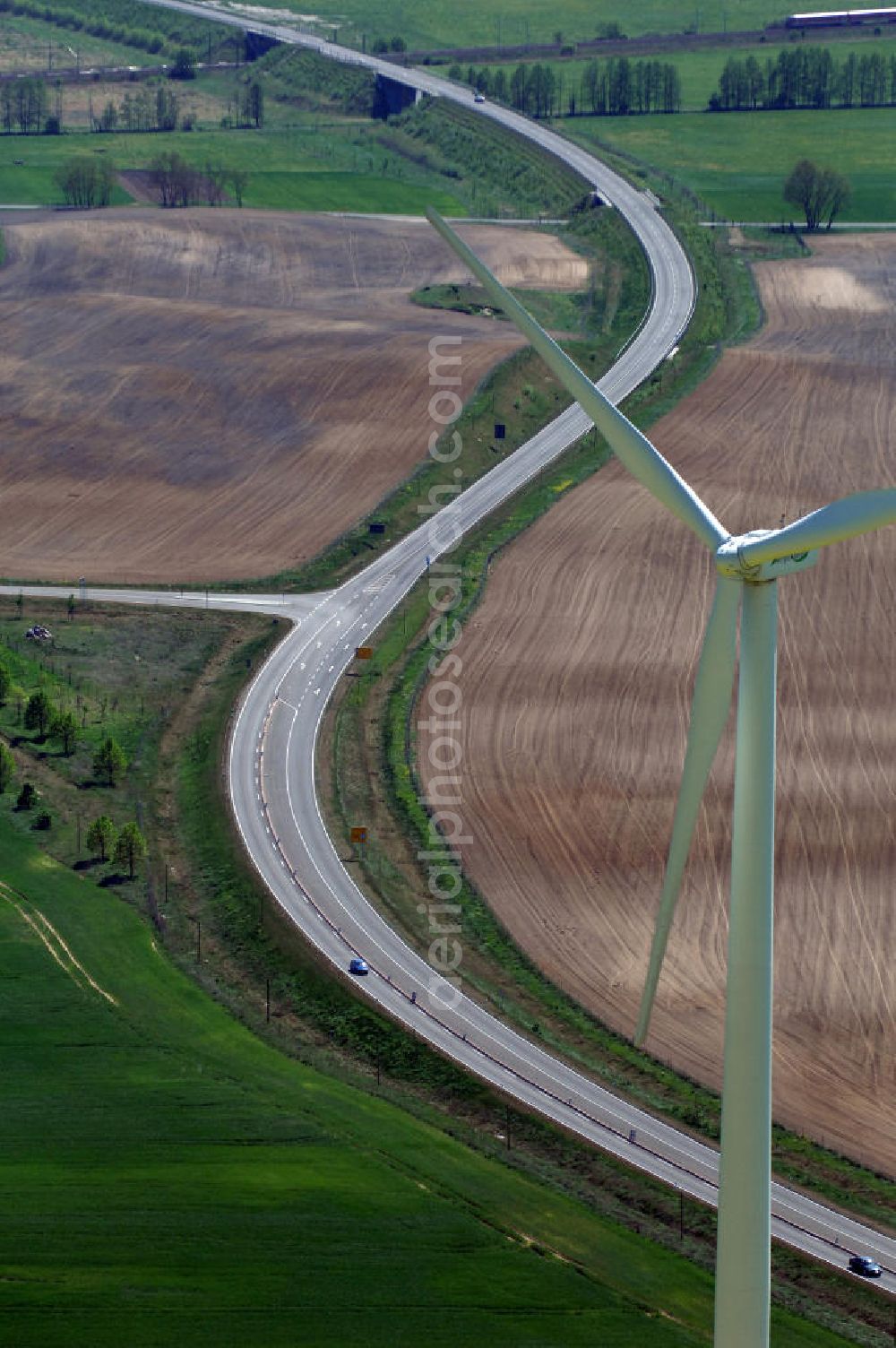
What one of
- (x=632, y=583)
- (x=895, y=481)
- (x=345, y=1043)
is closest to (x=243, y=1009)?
(x=345, y=1043)

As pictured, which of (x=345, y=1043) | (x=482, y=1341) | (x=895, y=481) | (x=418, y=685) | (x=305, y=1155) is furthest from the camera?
(x=895, y=481)

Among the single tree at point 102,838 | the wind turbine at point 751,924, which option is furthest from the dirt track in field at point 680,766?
the wind turbine at point 751,924

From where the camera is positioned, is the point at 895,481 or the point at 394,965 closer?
the point at 394,965

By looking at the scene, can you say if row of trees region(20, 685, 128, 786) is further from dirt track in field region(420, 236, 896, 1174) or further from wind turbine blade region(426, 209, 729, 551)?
wind turbine blade region(426, 209, 729, 551)

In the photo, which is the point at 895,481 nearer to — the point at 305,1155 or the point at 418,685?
the point at 418,685

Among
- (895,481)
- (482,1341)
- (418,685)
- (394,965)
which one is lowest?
(482,1341)

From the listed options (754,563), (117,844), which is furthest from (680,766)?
(754,563)

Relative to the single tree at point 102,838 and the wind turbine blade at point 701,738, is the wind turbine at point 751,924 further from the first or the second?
the single tree at point 102,838
